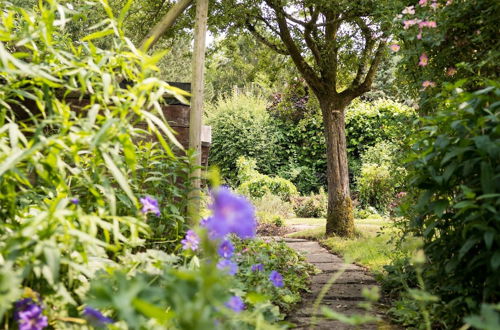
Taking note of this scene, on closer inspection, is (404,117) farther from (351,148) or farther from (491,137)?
(351,148)

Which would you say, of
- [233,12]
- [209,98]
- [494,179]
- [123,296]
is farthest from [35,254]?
[209,98]

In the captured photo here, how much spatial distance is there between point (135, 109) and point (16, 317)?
2.29 ft

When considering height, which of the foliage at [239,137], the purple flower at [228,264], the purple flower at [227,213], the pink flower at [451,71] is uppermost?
the foliage at [239,137]

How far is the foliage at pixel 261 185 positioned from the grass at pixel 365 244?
2.78 metres

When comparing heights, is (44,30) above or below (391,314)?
above

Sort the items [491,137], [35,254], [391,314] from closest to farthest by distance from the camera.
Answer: [35,254] → [491,137] → [391,314]

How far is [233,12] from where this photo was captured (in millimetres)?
5660

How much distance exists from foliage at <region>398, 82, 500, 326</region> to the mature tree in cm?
433

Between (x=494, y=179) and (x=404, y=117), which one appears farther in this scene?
(x=404, y=117)

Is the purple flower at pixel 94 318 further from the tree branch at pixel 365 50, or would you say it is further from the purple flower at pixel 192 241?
the tree branch at pixel 365 50

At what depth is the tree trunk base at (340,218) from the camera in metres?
6.29

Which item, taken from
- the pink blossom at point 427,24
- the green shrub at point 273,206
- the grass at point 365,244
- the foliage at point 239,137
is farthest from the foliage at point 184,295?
the foliage at point 239,137

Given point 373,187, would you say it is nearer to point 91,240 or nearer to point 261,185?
point 261,185

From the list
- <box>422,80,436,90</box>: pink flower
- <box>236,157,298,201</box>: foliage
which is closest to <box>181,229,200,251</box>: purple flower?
<box>422,80,436,90</box>: pink flower
